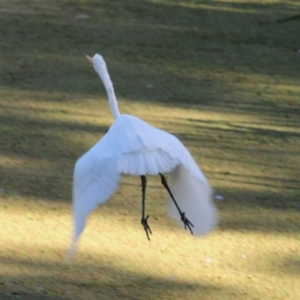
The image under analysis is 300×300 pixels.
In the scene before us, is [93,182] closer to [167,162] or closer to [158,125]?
[167,162]

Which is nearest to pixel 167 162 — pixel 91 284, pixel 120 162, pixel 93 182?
pixel 120 162

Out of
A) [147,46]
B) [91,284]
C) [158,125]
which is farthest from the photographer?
[147,46]

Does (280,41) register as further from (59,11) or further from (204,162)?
(204,162)

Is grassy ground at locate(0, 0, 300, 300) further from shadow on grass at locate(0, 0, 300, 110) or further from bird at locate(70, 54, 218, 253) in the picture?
bird at locate(70, 54, 218, 253)

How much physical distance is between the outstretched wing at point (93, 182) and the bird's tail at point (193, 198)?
554mm

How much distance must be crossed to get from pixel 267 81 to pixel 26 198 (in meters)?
3.30

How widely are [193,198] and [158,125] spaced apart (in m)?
2.74

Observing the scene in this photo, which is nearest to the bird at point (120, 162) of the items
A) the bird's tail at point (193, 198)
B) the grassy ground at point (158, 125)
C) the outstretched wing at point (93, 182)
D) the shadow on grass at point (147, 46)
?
the outstretched wing at point (93, 182)

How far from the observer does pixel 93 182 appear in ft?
11.6

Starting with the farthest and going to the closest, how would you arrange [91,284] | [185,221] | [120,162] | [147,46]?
[147,46]
[91,284]
[185,221]
[120,162]

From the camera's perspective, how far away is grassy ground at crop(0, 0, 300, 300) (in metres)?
4.79

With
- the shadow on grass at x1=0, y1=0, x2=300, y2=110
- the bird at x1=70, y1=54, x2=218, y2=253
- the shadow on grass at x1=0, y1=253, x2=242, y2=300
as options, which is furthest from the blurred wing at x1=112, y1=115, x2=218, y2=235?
the shadow on grass at x1=0, y1=0, x2=300, y2=110

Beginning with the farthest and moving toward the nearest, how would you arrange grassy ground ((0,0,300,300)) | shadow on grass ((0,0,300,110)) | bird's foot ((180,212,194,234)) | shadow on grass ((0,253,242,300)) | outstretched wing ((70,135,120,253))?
shadow on grass ((0,0,300,110))
grassy ground ((0,0,300,300))
shadow on grass ((0,253,242,300))
bird's foot ((180,212,194,234))
outstretched wing ((70,135,120,253))

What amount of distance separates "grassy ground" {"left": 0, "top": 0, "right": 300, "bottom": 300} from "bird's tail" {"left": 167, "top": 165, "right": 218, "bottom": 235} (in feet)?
1.90
